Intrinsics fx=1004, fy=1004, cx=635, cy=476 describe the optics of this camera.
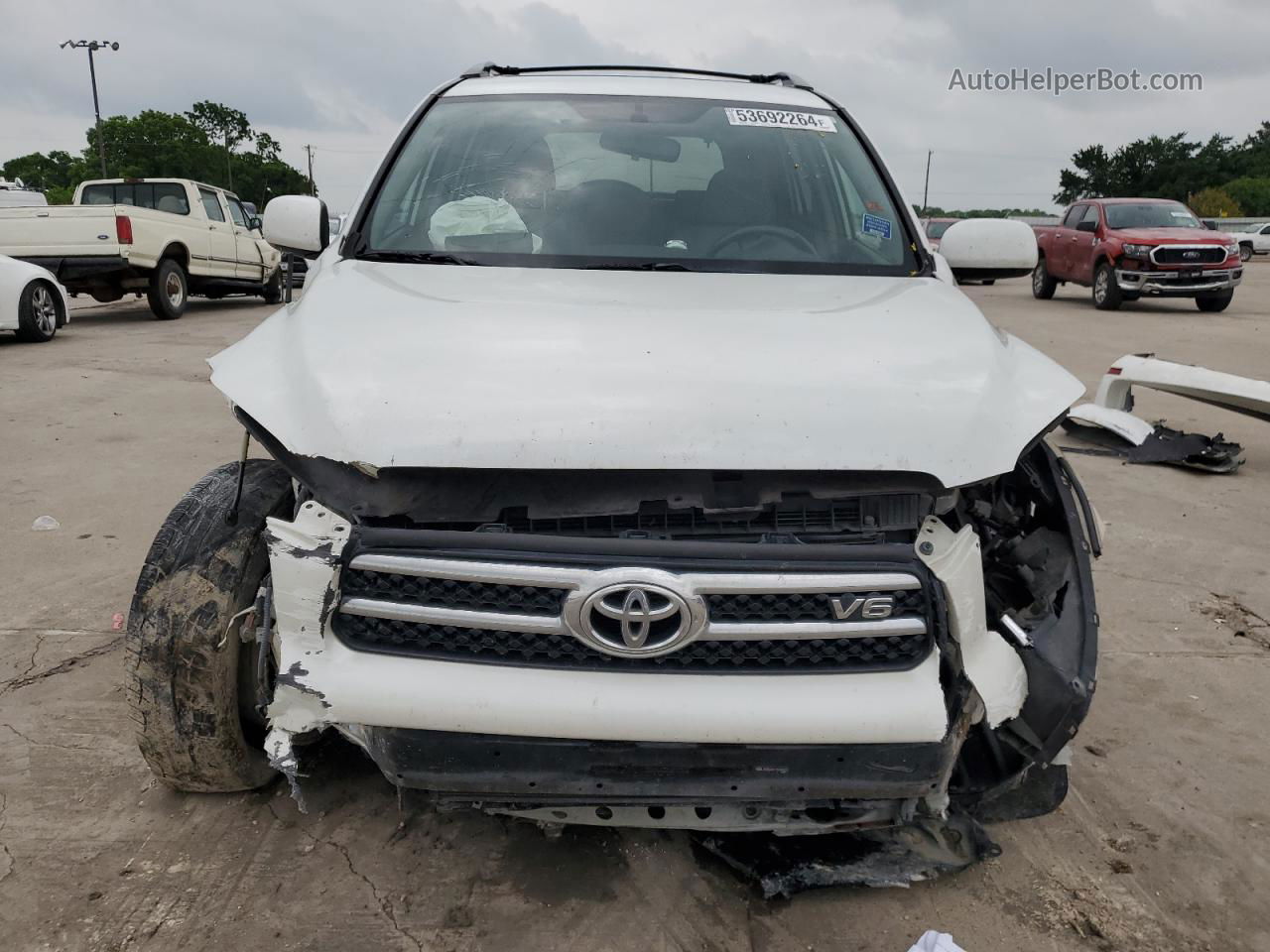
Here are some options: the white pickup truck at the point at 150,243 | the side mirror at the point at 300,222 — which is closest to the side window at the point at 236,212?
the white pickup truck at the point at 150,243

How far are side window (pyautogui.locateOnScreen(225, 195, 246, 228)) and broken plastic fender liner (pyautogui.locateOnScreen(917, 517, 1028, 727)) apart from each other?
49.0 ft

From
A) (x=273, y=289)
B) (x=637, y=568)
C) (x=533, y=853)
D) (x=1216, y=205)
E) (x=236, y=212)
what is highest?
(x=1216, y=205)

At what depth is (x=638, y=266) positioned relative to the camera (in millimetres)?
2826

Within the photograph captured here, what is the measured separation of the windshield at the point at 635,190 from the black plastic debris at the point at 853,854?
1532mm

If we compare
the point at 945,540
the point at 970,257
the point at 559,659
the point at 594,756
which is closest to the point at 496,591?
the point at 559,659

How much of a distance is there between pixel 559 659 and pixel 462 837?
2.80 ft

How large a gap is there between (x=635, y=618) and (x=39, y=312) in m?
11.1

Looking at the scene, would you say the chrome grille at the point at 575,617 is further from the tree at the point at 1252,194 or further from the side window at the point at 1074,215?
the tree at the point at 1252,194

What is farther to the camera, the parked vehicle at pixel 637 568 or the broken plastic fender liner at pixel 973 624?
the broken plastic fender liner at pixel 973 624

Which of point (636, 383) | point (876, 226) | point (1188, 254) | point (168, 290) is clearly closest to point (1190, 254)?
point (1188, 254)

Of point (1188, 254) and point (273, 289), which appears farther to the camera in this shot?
point (273, 289)

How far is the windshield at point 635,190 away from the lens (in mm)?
2949

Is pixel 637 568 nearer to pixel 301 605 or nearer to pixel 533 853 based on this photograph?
pixel 301 605

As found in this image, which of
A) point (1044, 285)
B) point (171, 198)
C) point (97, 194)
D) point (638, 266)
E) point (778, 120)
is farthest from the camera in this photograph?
point (1044, 285)
